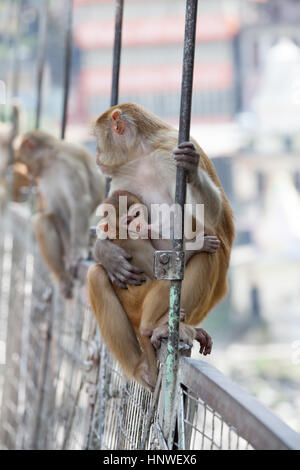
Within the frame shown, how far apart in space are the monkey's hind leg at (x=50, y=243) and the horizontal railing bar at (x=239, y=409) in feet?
6.50

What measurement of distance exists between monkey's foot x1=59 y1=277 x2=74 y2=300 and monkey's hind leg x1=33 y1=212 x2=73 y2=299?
0.71 ft

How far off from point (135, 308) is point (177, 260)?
356mm

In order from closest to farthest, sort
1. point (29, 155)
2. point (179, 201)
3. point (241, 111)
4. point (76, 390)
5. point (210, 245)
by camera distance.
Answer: point (179, 201), point (210, 245), point (76, 390), point (29, 155), point (241, 111)

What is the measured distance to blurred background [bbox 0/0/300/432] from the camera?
24312 millimetres

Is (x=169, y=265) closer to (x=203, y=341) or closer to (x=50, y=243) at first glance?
(x=203, y=341)

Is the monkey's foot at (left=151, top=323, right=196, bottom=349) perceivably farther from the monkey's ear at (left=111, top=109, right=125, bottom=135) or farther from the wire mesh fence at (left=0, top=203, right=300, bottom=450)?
→ the monkey's ear at (left=111, top=109, right=125, bottom=135)

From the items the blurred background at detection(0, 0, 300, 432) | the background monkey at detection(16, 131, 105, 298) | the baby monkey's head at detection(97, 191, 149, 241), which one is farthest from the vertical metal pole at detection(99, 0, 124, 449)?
the blurred background at detection(0, 0, 300, 432)

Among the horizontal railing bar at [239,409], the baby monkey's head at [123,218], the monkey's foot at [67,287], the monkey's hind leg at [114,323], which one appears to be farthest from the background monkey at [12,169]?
the horizontal railing bar at [239,409]

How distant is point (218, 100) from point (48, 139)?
74.2 ft

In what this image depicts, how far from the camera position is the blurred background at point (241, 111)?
24.3 m

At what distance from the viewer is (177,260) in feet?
4.92

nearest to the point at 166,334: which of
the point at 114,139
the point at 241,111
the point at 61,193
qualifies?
the point at 114,139

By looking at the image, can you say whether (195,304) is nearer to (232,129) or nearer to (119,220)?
(119,220)

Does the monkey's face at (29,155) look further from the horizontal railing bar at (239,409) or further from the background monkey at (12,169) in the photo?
the horizontal railing bar at (239,409)
